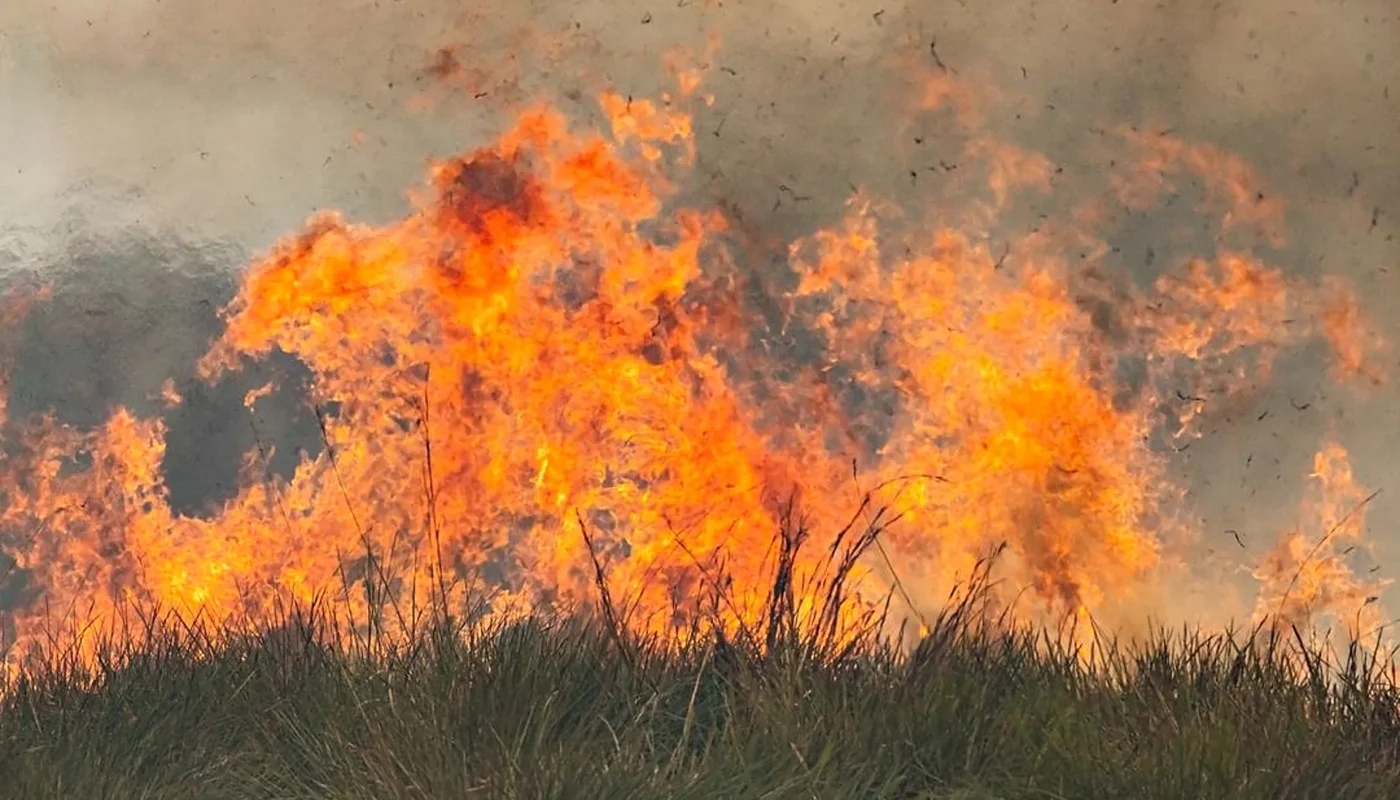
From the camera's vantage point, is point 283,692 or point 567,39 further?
point 567,39

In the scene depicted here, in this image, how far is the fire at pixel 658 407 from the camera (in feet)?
10.2

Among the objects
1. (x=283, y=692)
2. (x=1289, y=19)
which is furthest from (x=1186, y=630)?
(x=283, y=692)

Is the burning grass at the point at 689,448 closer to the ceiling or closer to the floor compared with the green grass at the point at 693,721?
closer to the ceiling

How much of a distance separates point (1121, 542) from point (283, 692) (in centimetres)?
215

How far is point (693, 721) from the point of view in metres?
2.40

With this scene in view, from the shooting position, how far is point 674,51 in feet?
10.7

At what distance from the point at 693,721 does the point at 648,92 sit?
69.8 inches

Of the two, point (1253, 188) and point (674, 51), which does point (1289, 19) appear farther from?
point (674, 51)

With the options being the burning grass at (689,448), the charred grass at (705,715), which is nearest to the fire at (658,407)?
the burning grass at (689,448)

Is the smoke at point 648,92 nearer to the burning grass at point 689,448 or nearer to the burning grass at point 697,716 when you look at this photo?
the burning grass at point 689,448

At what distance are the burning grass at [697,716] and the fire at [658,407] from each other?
11.5 inches

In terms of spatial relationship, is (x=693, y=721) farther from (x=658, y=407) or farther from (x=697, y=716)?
(x=658, y=407)

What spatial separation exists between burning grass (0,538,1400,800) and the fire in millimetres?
293

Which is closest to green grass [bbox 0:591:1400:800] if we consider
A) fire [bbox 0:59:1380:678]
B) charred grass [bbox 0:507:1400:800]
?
charred grass [bbox 0:507:1400:800]
